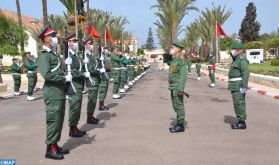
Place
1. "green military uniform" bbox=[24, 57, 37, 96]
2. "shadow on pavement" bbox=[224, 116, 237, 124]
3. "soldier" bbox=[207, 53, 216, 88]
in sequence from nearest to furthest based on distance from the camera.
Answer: "shadow on pavement" bbox=[224, 116, 237, 124] < "green military uniform" bbox=[24, 57, 37, 96] < "soldier" bbox=[207, 53, 216, 88]

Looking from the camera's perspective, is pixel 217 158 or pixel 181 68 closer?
pixel 217 158

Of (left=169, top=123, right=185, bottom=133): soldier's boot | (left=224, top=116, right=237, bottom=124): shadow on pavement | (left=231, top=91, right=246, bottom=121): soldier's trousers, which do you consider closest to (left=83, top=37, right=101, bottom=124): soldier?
(left=169, top=123, right=185, bottom=133): soldier's boot

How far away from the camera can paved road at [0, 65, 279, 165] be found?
234 inches

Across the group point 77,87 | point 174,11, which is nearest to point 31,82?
point 77,87

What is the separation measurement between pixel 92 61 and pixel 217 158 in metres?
4.58

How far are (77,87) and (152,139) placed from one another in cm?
190

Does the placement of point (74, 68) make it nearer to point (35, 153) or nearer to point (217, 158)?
point (35, 153)

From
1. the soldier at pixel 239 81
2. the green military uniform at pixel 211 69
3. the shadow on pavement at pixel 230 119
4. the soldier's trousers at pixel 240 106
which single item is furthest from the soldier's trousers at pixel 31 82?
the green military uniform at pixel 211 69

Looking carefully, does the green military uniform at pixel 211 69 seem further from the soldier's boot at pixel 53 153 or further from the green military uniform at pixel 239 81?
the soldier's boot at pixel 53 153

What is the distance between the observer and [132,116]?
10.1 meters

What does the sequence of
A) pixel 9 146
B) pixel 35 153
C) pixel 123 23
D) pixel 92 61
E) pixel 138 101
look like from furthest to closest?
1. pixel 123 23
2. pixel 138 101
3. pixel 92 61
4. pixel 9 146
5. pixel 35 153

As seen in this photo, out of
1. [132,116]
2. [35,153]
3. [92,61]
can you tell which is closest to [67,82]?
[35,153]

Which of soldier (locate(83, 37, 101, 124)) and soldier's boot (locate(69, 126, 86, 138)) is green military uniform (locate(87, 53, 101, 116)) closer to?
soldier (locate(83, 37, 101, 124))

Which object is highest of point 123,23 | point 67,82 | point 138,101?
point 123,23
